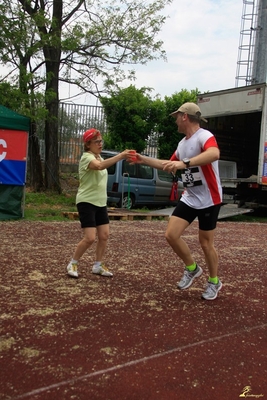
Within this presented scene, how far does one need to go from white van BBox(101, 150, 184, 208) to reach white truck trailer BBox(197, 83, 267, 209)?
236 centimetres

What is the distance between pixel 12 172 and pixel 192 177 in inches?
285

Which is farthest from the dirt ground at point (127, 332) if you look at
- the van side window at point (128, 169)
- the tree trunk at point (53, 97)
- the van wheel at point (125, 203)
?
the tree trunk at point (53, 97)

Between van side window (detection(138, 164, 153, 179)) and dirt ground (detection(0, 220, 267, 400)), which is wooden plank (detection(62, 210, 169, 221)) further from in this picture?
dirt ground (detection(0, 220, 267, 400))

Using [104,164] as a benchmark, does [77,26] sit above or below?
above

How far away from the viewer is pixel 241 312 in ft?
14.9

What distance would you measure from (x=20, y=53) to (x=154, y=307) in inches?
432

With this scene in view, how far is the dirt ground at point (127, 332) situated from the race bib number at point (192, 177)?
49.4 inches

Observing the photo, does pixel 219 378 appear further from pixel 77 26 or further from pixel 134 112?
pixel 134 112

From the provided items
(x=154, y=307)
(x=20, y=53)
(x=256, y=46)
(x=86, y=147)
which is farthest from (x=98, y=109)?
(x=154, y=307)

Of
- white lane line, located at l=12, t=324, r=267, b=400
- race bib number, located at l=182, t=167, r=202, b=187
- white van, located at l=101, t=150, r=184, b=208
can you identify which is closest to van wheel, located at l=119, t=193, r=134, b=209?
white van, located at l=101, t=150, r=184, b=208

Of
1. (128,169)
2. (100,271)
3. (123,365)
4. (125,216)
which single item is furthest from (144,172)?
(123,365)

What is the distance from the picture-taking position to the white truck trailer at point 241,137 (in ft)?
44.1

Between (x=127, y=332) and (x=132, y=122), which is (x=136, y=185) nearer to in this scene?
(x=132, y=122)

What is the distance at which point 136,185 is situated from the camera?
624 inches
